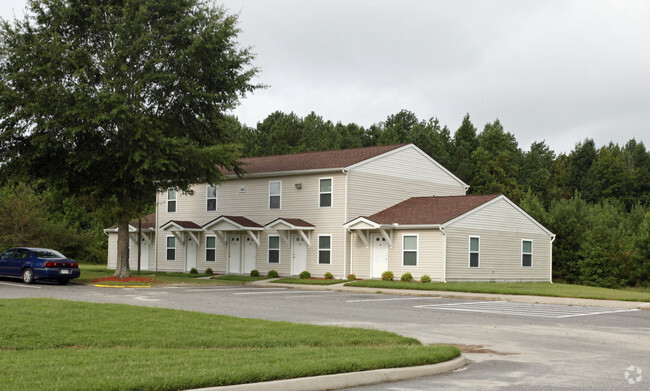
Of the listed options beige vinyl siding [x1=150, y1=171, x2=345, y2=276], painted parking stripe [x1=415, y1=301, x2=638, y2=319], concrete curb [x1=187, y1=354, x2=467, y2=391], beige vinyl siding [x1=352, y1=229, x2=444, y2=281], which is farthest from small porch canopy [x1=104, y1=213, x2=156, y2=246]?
concrete curb [x1=187, y1=354, x2=467, y2=391]

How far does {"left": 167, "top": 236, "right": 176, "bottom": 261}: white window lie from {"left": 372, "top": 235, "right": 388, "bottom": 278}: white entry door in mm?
14405

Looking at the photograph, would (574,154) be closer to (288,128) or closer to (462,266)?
(288,128)

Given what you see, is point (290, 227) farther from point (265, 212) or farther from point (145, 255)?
point (145, 255)

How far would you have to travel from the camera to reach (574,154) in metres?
95.2

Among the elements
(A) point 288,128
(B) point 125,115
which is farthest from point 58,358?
(A) point 288,128

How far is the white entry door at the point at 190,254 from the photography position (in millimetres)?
41897

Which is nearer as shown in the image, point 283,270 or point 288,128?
point 283,270

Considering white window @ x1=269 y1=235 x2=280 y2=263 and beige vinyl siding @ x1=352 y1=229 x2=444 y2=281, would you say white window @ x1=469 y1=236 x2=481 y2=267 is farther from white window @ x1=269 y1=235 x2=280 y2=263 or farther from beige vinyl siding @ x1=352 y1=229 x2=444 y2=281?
white window @ x1=269 y1=235 x2=280 y2=263

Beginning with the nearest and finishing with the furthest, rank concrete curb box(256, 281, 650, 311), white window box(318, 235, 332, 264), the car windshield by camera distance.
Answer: concrete curb box(256, 281, 650, 311), the car windshield, white window box(318, 235, 332, 264)

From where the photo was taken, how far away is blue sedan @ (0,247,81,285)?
28634 mm

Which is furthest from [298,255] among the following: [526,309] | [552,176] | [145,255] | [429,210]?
[552,176]

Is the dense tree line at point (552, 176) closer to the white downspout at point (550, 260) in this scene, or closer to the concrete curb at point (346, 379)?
the white downspout at point (550, 260)

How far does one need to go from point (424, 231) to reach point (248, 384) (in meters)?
25.7

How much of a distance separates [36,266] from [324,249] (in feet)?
45.2
